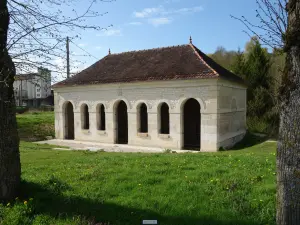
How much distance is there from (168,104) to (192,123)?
3.54m

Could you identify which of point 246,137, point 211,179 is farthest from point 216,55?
point 211,179

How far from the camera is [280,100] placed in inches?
153

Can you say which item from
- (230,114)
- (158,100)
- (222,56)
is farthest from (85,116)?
(222,56)

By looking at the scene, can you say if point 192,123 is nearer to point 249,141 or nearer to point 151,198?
point 249,141

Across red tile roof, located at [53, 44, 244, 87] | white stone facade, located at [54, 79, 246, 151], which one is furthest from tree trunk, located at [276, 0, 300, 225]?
white stone facade, located at [54, 79, 246, 151]

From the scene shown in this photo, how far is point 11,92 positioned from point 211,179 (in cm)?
464

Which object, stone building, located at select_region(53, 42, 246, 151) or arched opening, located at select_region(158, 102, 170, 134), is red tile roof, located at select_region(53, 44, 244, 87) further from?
arched opening, located at select_region(158, 102, 170, 134)

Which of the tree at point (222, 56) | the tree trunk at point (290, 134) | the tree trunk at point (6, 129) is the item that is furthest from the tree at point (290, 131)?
the tree at point (222, 56)

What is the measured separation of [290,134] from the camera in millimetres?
3703

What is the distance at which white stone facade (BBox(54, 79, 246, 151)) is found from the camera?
54.9 feet

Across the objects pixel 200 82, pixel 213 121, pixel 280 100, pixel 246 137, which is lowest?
pixel 246 137

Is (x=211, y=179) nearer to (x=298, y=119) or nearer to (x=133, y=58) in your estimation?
(x=298, y=119)

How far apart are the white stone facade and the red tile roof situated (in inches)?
16.4

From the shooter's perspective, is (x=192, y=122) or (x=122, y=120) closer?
(x=192, y=122)
